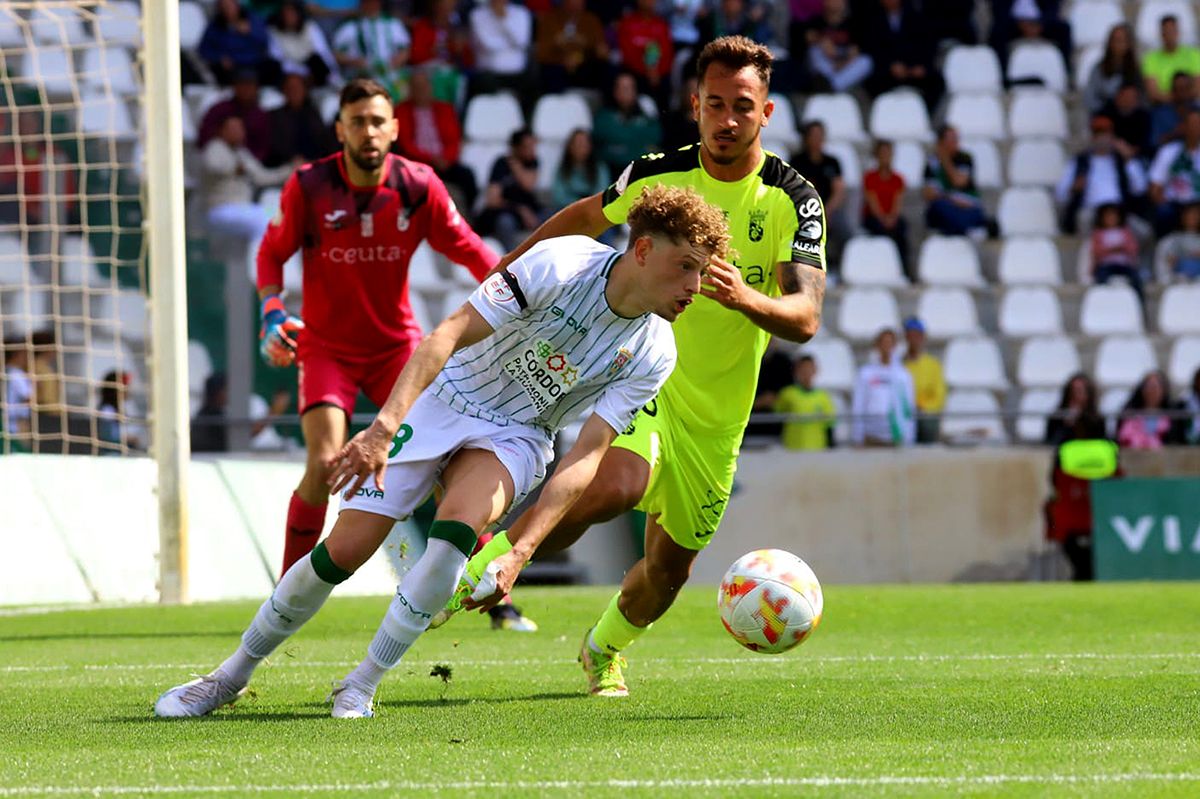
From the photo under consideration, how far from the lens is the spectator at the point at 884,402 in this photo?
55.1 ft

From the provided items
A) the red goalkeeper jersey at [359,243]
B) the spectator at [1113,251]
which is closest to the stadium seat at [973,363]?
the spectator at [1113,251]

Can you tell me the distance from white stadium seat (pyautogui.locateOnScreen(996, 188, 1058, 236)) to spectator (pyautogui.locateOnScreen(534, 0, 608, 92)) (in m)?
4.75

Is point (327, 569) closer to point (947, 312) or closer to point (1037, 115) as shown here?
point (947, 312)

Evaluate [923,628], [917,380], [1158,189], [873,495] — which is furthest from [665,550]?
[1158,189]

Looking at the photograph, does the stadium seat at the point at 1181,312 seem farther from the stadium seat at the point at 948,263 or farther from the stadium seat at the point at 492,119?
the stadium seat at the point at 492,119

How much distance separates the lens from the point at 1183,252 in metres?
19.5

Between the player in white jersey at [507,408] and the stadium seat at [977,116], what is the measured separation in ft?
51.4

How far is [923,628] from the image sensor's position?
1060cm

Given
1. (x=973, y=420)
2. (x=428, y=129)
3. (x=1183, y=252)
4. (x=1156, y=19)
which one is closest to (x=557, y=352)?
(x=973, y=420)

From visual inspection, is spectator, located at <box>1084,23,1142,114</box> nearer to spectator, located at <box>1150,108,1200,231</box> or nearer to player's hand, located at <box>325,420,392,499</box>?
spectator, located at <box>1150,108,1200,231</box>

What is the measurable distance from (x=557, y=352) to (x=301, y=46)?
14658 millimetres

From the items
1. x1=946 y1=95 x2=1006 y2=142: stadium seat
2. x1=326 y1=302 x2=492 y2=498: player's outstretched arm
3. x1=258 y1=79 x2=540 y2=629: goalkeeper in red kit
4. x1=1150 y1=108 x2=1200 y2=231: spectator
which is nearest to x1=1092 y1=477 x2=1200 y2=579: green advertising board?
x1=1150 y1=108 x2=1200 y2=231: spectator

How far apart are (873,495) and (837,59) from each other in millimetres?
6601

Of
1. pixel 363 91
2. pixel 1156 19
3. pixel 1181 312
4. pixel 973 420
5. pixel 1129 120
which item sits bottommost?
pixel 973 420
